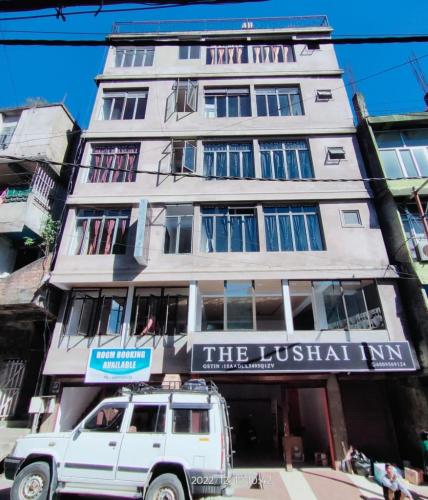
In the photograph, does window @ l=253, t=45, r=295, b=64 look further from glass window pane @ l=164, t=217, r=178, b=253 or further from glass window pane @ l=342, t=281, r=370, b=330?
glass window pane @ l=342, t=281, r=370, b=330

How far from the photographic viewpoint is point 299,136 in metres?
15.8

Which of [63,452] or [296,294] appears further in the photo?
[296,294]

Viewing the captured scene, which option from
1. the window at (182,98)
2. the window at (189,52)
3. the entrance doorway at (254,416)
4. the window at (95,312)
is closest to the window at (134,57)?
the window at (189,52)

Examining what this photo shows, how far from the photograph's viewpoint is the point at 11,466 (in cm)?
→ 687

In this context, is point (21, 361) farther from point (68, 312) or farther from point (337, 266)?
point (337, 266)

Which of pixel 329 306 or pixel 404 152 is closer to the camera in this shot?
pixel 329 306

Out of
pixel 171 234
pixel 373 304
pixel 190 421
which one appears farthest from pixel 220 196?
pixel 190 421

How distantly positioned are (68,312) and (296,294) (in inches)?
378

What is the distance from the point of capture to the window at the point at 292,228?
44.4 feet

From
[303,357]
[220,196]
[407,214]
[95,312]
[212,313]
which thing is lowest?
[303,357]

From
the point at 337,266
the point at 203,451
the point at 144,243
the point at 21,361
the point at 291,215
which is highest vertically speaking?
the point at 291,215

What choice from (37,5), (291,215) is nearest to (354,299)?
(291,215)

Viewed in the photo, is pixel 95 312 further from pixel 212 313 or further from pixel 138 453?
pixel 138 453

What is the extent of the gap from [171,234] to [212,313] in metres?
4.06
